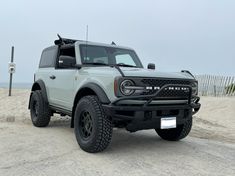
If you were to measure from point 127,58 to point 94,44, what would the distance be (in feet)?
2.56

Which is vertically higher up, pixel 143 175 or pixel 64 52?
pixel 64 52

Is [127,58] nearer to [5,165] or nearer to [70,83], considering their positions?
[70,83]

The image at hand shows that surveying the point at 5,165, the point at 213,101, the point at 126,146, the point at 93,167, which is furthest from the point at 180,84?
the point at 213,101

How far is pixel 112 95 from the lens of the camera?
15.6ft

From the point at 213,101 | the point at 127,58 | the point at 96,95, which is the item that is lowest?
the point at 213,101

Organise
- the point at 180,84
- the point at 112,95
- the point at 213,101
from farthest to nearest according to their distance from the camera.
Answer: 1. the point at 213,101
2. the point at 180,84
3. the point at 112,95

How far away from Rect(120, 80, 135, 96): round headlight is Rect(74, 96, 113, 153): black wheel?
486mm

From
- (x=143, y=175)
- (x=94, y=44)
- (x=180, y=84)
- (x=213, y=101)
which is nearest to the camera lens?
(x=143, y=175)

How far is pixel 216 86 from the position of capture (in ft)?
67.5

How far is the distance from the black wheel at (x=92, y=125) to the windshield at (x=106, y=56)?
112cm

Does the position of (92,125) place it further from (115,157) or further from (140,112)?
(140,112)

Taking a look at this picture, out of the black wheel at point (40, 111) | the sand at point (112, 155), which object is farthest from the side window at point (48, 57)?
the sand at point (112, 155)

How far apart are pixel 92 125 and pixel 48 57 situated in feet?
10.6

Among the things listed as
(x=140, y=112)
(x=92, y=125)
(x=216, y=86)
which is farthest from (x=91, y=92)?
(x=216, y=86)
